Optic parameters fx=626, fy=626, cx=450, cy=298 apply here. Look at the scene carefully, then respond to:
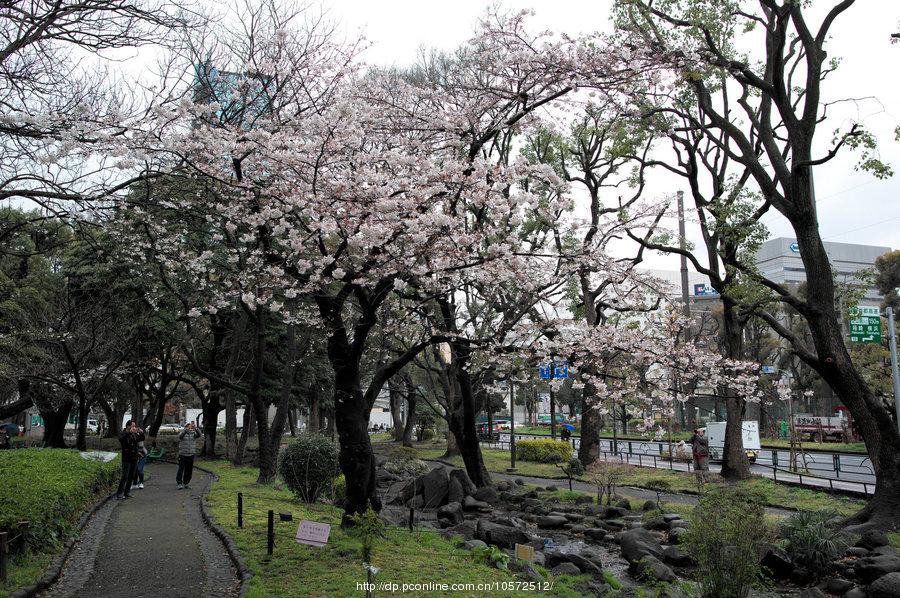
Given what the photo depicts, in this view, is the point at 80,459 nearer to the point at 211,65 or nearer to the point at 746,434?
the point at 211,65

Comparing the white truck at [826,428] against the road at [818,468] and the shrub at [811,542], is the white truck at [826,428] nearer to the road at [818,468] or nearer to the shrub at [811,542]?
the road at [818,468]

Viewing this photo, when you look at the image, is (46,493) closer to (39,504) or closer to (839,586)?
(39,504)

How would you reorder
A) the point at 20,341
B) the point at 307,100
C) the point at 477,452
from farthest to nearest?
1. the point at 20,341
2. the point at 477,452
3. the point at 307,100

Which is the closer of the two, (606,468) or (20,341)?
(606,468)

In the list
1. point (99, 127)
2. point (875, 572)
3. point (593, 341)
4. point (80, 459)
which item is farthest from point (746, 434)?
point (99, 127)

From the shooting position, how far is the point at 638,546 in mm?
9750

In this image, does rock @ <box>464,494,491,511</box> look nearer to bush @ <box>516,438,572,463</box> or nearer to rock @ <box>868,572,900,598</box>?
rock @ <box>868,572,900,598</box>

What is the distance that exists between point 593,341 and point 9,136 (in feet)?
32.8

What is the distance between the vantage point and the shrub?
28.6ft

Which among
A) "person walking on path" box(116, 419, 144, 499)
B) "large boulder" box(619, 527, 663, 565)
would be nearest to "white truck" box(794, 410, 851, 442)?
"large boulder" box(619, 527, 663, 565)

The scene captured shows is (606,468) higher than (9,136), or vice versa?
(9,136)

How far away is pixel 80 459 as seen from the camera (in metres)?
14.4

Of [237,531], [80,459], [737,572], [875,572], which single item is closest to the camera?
[737,572]

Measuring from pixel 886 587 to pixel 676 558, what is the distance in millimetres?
2897
